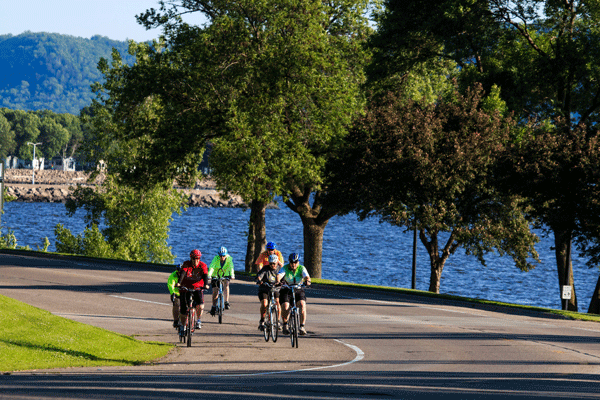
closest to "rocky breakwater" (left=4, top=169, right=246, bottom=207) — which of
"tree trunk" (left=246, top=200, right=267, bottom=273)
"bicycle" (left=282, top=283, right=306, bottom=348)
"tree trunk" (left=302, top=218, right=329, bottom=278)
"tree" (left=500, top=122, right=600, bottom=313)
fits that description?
"tree trunk" (left=302, top=218, right=329, bottom=278)

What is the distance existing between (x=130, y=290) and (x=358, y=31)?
16.5 m

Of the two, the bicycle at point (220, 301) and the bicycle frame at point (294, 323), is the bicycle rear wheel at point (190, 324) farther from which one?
the bicycle at point (220, 301)

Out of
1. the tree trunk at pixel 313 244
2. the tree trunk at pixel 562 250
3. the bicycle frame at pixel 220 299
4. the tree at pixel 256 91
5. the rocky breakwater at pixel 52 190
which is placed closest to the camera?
the bicycle frame at pixel 220 299

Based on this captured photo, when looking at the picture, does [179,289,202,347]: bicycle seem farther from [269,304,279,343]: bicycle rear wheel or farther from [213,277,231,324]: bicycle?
[213,277,231,324]: bicycle

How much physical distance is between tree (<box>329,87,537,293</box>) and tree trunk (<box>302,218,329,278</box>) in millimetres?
2456

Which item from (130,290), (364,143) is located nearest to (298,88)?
(364,143)

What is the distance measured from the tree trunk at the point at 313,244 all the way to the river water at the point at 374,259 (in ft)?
58.4

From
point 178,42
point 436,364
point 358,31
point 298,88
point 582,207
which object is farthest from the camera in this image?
point 358,31

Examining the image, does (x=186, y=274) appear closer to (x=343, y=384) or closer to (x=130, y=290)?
(x=343, y=384)

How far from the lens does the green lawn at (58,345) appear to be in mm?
12281

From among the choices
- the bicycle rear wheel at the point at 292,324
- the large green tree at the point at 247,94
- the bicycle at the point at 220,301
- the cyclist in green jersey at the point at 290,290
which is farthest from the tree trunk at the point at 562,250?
the bicycle rear wheel at the point at 292,324

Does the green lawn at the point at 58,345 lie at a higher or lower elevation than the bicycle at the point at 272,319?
lower

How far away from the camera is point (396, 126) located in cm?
2912

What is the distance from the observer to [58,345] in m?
13.3
